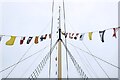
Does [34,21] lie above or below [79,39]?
above

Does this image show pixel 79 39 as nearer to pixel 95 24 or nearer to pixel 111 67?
pixel 95 24

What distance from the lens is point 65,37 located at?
91.4 inches

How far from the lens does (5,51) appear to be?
2391 mm

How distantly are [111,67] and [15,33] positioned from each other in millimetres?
1028

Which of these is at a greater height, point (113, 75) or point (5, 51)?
point (5, 51)

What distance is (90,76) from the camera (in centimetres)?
239

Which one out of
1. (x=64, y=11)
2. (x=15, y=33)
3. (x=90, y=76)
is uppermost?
(x=64, y=11)

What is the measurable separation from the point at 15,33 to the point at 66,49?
54 cm

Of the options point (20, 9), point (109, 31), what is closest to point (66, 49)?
point (109, 31)

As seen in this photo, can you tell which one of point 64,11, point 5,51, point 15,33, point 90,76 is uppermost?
point 64,11

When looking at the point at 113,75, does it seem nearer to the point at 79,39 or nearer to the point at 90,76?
the point at 90,76

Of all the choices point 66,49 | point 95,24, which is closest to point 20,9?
point 66,49

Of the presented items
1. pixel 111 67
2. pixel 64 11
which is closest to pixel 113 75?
pixel 111 67

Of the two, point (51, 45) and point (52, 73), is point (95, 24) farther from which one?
point (52, 73)
